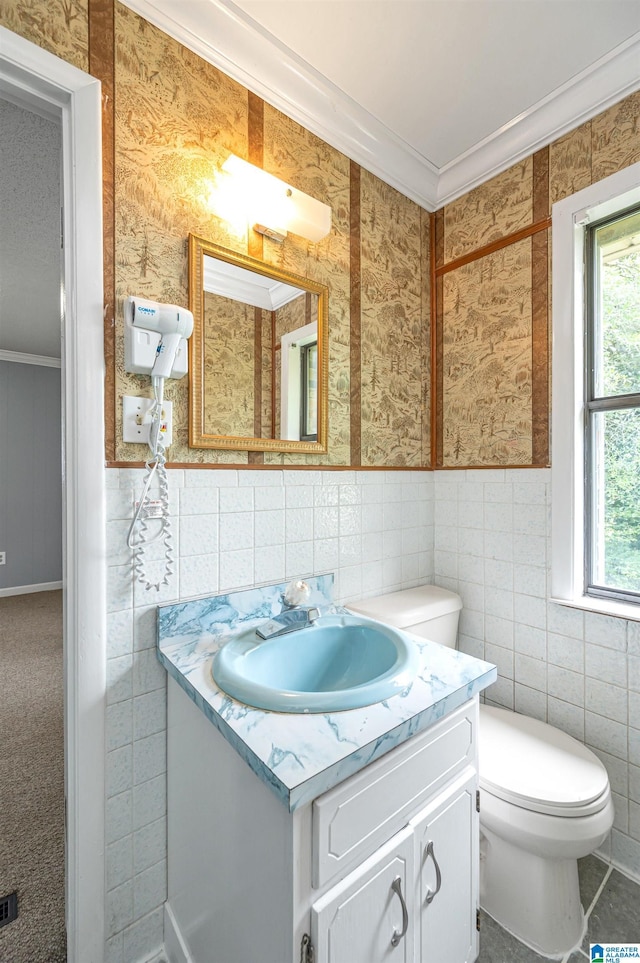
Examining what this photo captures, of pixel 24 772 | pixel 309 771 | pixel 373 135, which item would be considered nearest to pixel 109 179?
pixel 373 135

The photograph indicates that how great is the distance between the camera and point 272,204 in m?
1.27

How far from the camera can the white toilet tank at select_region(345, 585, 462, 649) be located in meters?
1.50

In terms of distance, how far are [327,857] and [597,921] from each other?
1103 mm

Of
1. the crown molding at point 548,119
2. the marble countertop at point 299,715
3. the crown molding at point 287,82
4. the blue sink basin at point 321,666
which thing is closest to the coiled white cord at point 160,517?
the marble countertop at point 299,715

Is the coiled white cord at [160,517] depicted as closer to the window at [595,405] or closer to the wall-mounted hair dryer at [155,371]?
the wall-mounted hair dryer at [155,371]

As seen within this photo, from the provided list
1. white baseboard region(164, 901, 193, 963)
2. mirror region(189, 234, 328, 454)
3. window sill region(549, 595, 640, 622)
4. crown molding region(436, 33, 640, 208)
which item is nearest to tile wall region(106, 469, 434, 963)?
white baseboard region(164, 901, 193, 963)

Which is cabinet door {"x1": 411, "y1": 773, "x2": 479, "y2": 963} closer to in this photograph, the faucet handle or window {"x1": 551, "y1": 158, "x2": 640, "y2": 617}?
the faucet handle

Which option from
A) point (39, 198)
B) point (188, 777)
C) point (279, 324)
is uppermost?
point (39, 198)

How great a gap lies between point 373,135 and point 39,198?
147cm

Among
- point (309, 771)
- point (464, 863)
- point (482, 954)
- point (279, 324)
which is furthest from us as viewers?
point (279, 324)

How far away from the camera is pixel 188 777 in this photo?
1004 millimetres

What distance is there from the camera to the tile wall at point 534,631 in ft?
4.41

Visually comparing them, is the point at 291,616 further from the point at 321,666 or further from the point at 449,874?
the point at 449,874

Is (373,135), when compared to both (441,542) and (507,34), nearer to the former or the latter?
(507,34)
